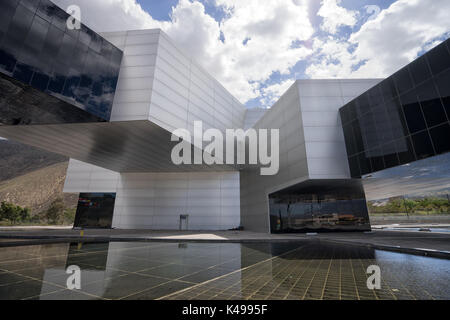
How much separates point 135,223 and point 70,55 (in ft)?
71.8

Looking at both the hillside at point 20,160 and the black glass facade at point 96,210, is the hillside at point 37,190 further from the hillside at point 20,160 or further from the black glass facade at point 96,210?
the black glass facade at point 96,210

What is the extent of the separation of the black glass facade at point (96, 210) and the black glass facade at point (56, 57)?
16741mm

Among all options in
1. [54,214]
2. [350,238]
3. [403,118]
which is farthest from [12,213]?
[403,118]

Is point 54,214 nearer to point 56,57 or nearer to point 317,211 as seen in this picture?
point 56,57

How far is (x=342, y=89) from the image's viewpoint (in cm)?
1723

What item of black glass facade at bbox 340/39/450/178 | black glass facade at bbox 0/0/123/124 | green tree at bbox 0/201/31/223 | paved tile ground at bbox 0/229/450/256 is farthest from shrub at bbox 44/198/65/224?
black glass facade at bbox 340/39/450/178

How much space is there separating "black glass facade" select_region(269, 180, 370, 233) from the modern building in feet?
0.36

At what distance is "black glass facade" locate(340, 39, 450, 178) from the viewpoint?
1064 cm

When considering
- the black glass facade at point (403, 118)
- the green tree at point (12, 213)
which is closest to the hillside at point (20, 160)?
the green tree at point (12, 213)

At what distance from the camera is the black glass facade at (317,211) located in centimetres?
2231

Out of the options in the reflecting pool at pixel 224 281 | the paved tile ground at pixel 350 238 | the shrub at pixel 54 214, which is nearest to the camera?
the reflecting pool at pixel 224 281
